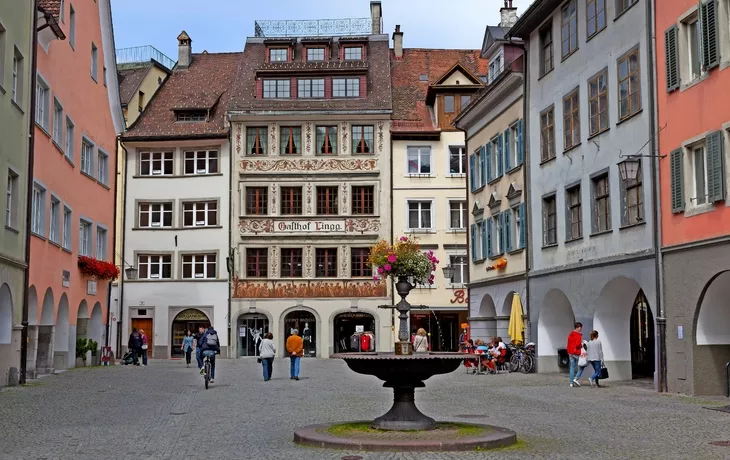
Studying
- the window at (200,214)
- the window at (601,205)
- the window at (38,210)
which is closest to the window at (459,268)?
the window at (200,214)

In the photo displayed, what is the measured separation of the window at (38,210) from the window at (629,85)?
16233mm

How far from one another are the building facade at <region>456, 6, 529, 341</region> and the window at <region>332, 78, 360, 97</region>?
12.4 m

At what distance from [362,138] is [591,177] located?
25233mm

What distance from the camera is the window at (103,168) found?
38.8 meters

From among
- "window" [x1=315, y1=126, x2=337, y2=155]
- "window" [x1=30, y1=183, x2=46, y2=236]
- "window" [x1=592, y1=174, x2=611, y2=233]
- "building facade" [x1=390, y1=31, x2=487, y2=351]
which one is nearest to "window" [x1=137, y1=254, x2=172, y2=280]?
"window" [x1=315, y1=126, x2=337, y2=155]

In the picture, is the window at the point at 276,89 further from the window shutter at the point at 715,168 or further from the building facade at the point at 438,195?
the window shutter at the point at 715,168

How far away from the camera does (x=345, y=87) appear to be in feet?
172

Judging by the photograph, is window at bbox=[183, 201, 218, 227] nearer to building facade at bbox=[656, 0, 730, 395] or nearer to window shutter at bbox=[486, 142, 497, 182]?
window shutter at bbox=[486, 142, 497, 182]

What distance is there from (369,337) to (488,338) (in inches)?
456

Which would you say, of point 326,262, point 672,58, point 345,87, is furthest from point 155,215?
point 672,58

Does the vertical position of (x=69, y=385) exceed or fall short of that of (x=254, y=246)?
it falls short

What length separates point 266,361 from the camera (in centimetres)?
2877

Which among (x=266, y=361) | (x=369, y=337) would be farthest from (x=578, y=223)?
(x=369, y=337)

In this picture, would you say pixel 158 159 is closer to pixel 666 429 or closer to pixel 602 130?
pixel 602 130
